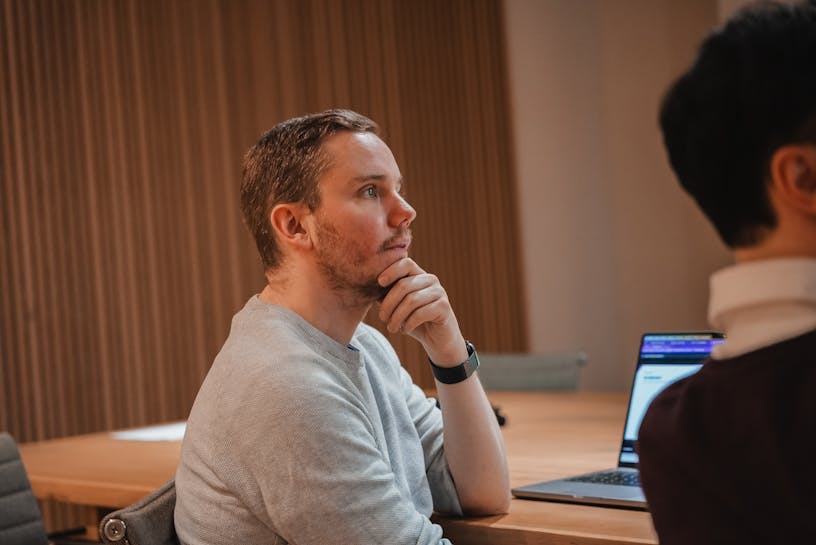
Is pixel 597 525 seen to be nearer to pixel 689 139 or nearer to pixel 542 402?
pixel 689 139

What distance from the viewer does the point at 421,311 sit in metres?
1.70

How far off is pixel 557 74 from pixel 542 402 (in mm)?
3241

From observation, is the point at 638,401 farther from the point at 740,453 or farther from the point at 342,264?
the point at 740,453

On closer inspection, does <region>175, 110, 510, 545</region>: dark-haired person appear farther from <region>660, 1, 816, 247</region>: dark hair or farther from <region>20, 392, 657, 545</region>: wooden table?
<region>660, 1, 816, 247</region>: dark hair

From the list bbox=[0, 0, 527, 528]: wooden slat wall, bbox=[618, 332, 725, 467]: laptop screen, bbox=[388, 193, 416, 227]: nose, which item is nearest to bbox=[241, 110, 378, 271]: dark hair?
bbox=[388, 193, 416, 227]: nose

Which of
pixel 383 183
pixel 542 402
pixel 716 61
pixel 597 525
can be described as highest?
pixel 716 61

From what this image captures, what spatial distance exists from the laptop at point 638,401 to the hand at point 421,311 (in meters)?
0.28

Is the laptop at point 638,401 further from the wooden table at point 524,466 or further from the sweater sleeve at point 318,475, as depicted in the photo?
A: the sweater sleeve at point 318,475

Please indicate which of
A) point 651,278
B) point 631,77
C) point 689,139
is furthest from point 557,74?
point 689,139

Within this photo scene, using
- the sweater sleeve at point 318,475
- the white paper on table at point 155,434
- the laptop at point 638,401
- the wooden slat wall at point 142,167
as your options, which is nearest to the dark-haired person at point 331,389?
the sweater sleeve at point 318,475

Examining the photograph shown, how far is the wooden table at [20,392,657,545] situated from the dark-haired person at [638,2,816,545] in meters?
0.59

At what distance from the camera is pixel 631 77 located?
573 centimetres

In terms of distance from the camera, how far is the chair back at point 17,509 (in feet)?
7.15

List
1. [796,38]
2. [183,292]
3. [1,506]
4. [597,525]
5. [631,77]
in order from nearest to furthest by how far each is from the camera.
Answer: [796,38] < [597,525] < [1,506] < [183,292] < [631,77]
